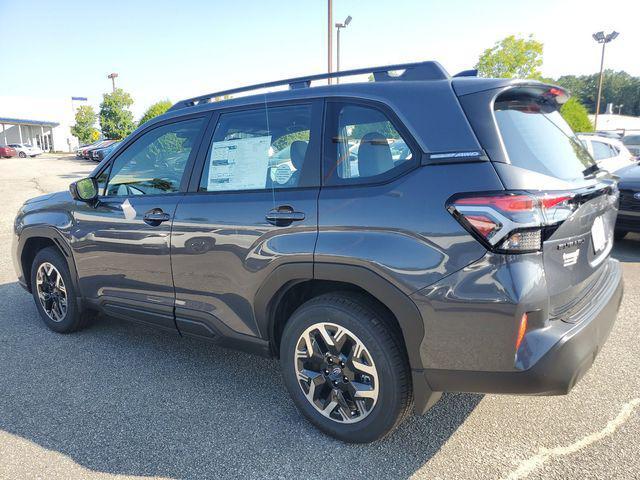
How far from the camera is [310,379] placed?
2.69 m

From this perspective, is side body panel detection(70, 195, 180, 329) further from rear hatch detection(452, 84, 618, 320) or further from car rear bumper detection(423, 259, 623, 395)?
rear hatch detection(452, 84, 618, 320)

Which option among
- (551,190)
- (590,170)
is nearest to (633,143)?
(590,170)

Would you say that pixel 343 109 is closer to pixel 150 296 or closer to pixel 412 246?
pixel 412 246

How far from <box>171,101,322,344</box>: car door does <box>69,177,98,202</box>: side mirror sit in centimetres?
104

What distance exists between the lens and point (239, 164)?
298 centimetres

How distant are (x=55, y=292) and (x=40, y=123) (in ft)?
217

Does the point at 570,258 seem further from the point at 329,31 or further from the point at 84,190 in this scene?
the point at 329,31

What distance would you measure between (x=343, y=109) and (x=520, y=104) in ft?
2.99

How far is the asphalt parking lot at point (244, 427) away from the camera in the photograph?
2.43m

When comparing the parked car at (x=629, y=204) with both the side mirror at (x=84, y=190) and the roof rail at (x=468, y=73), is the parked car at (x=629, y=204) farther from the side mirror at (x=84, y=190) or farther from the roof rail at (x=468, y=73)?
the side mirror at (x=84, y=190)

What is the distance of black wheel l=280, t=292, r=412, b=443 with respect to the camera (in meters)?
2.39

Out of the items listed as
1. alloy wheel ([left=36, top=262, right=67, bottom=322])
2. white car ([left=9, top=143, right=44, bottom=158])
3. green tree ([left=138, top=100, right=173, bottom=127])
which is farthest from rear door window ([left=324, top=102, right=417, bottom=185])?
white car ([left=9, top=143, right=44, bottom=158])

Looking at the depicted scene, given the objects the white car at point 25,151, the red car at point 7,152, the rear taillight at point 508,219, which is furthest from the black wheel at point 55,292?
the white car at point 25,151

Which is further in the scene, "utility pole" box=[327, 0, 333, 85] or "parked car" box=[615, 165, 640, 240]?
"utility pole" box=[327, 0, 333, 85]
